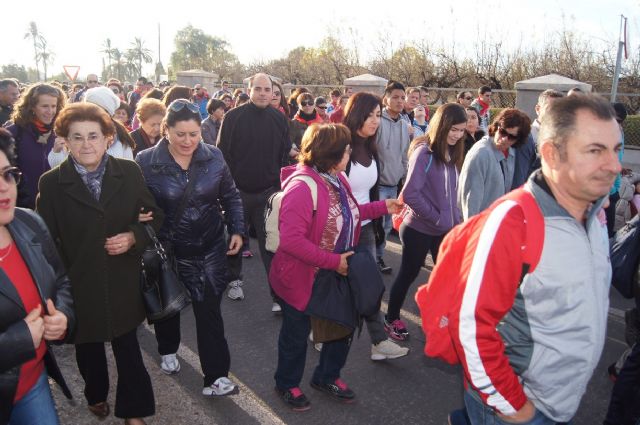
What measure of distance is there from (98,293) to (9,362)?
946 mm

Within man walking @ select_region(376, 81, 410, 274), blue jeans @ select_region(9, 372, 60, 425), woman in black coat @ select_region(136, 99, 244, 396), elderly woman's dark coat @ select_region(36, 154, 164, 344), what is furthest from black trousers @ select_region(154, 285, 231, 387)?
man walking @ select_region(376, 81, 410, 274)

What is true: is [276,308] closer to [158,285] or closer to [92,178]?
[158,285]

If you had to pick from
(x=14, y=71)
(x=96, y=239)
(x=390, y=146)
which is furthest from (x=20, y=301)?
(x=14, y=71)

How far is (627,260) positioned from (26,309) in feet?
9.83

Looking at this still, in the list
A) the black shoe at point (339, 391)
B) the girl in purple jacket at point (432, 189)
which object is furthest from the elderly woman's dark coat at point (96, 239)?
the girl in purple jacket at point (432, 189)

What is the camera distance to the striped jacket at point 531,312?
5.48 ft

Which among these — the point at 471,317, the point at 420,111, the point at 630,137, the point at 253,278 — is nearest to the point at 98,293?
the point at 471,317

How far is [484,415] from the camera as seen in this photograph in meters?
1.91

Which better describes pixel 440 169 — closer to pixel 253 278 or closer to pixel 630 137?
pixel 253 278

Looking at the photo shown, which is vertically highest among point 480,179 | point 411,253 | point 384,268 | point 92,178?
point 92,178

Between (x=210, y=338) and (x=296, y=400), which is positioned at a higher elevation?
(x=210, y=338)

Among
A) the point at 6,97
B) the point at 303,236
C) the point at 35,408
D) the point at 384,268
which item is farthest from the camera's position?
the point at 6,97

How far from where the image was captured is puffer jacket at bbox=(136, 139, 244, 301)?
3322 mm

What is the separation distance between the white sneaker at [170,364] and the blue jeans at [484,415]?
2495 mm
